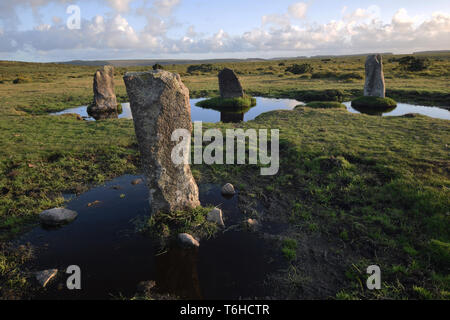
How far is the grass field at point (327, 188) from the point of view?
661cm

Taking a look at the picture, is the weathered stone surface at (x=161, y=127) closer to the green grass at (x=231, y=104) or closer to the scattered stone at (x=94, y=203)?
the scattered stone at (x=94, y=203)

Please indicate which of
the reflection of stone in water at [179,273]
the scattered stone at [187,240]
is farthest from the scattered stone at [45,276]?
the scattered stone at [187,240]

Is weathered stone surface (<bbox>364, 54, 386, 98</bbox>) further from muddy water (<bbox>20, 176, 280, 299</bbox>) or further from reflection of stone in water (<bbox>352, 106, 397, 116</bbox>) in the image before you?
muddy water (<bbox>20, 176, 280, 299</bbox>)

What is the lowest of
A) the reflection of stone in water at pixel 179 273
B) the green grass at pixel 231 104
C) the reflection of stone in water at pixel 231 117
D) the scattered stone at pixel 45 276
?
the reflection of stone in water at pixel 179 273

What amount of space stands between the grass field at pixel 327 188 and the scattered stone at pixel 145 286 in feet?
9.29

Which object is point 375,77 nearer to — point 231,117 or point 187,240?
point 231,117

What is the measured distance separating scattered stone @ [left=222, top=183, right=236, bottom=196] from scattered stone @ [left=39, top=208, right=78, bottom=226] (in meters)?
5.57

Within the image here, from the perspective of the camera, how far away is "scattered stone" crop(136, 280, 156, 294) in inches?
244

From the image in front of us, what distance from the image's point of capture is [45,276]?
6.52 meters

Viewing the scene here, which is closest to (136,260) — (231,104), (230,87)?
(231,104)

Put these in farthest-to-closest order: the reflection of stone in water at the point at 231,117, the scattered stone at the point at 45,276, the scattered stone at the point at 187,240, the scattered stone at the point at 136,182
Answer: the reflection of stone in water at the point at 231,117, the scattered stone at the point at 136,182, the scattered stone at the point at 187,240, the scattered stone at the point at 45,276
